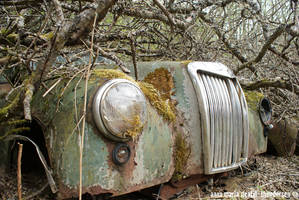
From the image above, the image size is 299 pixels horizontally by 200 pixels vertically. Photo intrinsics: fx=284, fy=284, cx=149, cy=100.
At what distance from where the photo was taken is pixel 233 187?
8.08 feet

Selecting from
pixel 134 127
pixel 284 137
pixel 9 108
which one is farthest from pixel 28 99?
pixel 284 137

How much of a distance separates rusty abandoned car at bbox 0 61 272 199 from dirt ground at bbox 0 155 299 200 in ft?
0.39

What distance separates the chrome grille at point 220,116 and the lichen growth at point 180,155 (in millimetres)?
161

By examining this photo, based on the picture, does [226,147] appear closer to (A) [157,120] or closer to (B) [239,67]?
(A) [157,120]

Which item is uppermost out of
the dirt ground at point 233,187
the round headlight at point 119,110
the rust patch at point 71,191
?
the round headlight at point 119,110

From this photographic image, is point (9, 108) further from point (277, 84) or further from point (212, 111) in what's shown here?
point (277, 84)

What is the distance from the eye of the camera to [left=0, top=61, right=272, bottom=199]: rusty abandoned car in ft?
5.17

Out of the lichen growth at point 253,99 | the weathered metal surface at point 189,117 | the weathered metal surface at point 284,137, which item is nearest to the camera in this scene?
the weathered metal surface at point 189,117

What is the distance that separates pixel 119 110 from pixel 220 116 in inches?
39.6

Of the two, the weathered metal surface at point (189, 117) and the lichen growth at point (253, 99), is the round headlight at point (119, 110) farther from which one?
the lichen growth at point (253, 99)

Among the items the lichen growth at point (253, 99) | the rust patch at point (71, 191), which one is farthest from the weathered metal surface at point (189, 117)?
the lichen growth at point (253, 99)

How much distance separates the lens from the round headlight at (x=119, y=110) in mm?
1567

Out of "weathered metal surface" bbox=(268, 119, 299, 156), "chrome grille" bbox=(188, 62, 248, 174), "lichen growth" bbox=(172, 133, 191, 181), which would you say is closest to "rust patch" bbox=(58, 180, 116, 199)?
"lichen growth" bbox=(172, 133, 191, 181)

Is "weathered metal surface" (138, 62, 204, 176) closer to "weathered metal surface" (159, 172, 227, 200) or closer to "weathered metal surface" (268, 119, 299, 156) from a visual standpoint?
"weathered metal surface" (159, 172, 227, 200)
